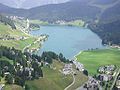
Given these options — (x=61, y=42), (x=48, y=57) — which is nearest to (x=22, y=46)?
(x=61, y=42)

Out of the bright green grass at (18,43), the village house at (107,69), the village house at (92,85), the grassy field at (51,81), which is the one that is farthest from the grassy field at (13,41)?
the village house at (92,85)

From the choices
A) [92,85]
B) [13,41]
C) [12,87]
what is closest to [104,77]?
[92,85]

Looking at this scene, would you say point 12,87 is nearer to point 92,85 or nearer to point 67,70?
point 92,85

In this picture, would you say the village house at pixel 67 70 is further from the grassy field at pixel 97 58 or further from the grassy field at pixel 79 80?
the grassy field at pixel 97 58

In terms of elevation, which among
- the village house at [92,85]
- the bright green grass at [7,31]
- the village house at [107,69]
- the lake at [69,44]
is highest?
the bright green grass at [7,31]

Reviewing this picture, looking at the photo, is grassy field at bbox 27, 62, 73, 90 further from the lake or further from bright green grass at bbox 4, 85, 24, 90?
the lake

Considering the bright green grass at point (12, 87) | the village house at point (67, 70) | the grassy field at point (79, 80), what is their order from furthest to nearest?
the village house at point (67, 70)
the grassy field at point (79, 80)
the bright green grass at point (12, 87)
